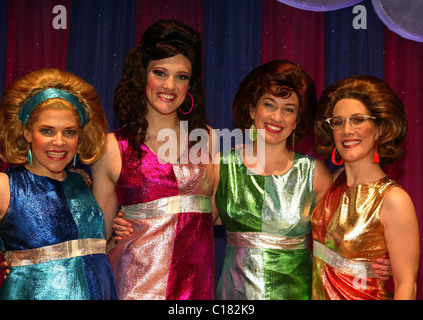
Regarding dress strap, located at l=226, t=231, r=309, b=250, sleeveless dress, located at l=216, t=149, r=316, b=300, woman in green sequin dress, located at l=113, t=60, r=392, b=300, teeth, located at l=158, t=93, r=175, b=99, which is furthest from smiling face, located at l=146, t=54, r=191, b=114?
dress strap, located at l=226, t=231, r=309, b=250

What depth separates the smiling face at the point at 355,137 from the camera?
91.4 inches

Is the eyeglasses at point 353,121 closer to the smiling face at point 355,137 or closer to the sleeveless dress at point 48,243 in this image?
the smiling face at point 355,137

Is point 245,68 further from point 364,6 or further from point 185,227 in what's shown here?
point 185,227

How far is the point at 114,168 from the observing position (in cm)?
244

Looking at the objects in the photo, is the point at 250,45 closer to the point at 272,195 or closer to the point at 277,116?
the point at 277,116

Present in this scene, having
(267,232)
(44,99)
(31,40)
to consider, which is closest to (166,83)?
(44,99)

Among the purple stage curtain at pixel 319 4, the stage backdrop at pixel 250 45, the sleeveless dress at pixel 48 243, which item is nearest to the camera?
the sleeveless dress at pixel 48 243

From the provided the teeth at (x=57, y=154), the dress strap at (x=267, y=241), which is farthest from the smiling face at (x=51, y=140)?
the dress strap at (x=267, y=241)

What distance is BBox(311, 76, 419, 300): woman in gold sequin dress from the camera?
7.00ft

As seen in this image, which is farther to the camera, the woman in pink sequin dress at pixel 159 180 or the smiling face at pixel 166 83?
the smiling face at pixel 166 83

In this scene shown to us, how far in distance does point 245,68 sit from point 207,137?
806 mm

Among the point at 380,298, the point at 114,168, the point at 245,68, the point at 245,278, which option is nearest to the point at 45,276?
the point at 114,168

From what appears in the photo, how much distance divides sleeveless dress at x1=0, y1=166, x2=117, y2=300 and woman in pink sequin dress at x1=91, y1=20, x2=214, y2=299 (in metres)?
0.21

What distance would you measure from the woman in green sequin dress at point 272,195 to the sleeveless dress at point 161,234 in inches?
6.0
